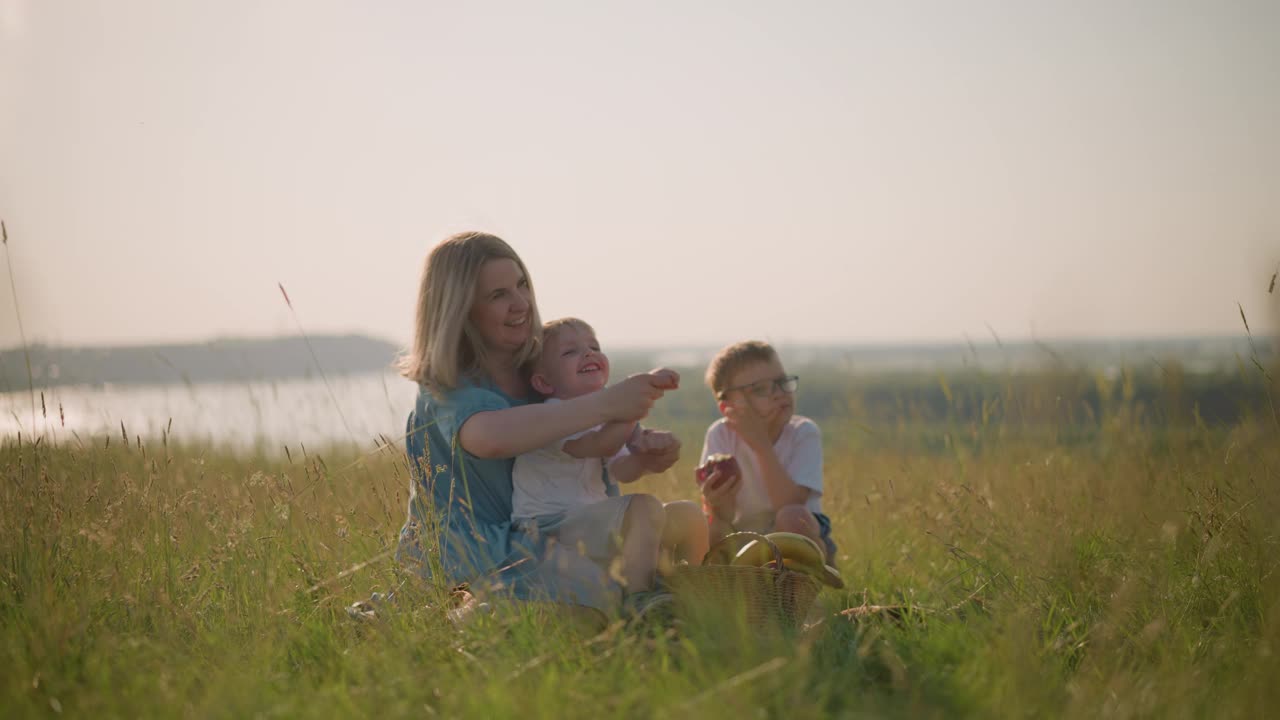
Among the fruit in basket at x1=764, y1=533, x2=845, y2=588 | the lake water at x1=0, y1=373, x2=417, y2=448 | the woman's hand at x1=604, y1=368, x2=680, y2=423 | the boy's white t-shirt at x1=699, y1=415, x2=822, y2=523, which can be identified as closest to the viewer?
the woman's hand at x1=604, y1=368, x2=680, y2=423

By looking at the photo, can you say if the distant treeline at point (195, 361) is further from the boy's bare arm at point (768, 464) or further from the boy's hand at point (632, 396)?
the boy's bare arm at point (768, 464)

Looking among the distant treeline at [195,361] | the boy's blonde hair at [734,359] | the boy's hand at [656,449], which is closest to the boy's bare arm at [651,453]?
the boy's hand at [656,449]

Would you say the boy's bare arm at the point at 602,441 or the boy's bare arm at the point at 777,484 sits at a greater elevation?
the boy's bare arm at the point at 602,441

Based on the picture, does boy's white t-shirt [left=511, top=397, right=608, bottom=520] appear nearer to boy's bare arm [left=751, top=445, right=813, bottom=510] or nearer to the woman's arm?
the woman's arm

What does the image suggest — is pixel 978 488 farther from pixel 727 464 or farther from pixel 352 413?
pixel 352 413

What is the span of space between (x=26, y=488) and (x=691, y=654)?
2.49 m

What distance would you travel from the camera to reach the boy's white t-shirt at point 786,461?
13.0 ft

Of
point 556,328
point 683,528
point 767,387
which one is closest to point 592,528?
point 683,528

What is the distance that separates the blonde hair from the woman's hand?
2.27 feet

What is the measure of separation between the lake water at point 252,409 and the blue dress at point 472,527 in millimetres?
346

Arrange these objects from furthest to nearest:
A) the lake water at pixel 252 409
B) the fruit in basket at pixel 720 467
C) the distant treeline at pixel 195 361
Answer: the lake water at pixel 252 409
the distant treeline at pixel 195 361
the fruit in basket at pixel 720 467

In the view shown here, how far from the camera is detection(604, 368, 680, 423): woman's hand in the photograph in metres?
2.86

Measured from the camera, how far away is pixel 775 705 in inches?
81.8

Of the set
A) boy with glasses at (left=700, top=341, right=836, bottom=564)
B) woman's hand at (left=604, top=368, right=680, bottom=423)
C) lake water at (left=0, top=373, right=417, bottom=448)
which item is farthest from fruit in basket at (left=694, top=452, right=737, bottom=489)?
lake water at (left=0, top=373, right=417, bottom=448)
